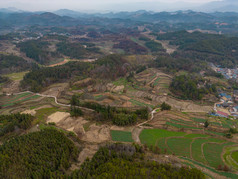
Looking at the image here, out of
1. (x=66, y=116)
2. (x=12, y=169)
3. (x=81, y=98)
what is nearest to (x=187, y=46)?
(x=81, y=98)

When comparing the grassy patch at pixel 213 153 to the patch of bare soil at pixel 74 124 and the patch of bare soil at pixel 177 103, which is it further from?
the patch of bare soil at pixel 74 124

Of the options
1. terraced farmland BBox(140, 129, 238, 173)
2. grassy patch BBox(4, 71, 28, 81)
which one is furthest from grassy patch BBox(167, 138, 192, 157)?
grassy patch BBox(4, 71, 28, 81)

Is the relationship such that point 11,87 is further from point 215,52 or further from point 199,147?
point 215,52

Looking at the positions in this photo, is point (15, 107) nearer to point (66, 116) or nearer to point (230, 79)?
point (66, 116)

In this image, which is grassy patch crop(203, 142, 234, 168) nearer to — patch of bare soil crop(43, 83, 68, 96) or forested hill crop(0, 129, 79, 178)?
forested hill crop(0, 129, 79, 178)

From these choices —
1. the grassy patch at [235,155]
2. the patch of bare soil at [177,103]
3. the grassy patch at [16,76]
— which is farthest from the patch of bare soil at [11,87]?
the grassy patch at [235,155]

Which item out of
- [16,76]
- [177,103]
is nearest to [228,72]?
[177,103]
